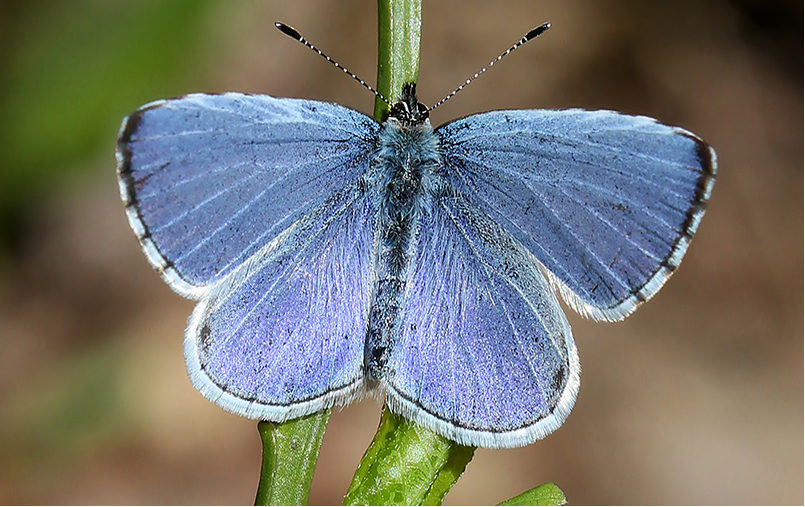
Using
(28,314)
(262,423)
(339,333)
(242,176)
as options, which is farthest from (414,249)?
(28,314)

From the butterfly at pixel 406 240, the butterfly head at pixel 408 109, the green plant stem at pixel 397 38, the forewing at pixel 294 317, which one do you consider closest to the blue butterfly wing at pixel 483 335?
the butterfly at pixel 406 240

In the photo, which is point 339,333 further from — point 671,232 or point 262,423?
point 671,232

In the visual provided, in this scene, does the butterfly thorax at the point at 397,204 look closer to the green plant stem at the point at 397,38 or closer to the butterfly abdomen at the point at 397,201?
the butterfly abdomen at the point at 397,201

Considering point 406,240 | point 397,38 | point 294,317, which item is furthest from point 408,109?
point 294,317

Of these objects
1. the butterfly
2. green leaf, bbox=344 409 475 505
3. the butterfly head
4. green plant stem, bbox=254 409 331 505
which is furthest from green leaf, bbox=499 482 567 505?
the butterfly head

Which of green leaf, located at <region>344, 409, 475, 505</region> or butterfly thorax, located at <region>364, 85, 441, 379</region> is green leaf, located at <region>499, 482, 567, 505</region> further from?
butterfly thorax, located at <region>364, 85, 441, 379</region>

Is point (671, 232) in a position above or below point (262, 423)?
above
